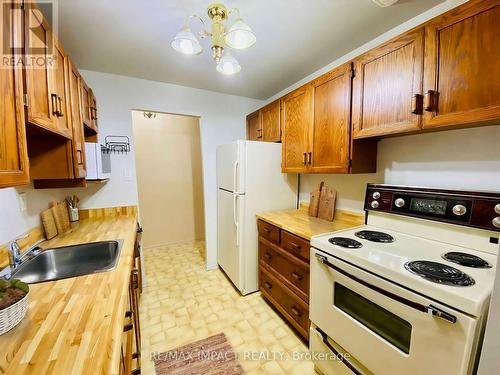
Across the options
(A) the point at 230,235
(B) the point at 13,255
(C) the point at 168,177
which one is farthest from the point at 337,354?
(C) the point at 168,177

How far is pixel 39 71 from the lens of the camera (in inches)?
41.2

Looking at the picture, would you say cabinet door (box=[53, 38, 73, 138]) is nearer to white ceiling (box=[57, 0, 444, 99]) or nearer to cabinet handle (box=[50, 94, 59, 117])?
cabinet handle (box=[50, 94, 59, 117])

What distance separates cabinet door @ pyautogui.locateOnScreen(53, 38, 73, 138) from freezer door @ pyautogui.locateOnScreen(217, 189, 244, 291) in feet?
4.72

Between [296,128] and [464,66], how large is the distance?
4.00ft

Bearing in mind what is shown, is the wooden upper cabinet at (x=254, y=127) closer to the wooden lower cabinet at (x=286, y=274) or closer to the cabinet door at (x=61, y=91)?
the wooden lower cabinet at (x=286, y=274)

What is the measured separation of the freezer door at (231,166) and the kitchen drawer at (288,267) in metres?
0.67

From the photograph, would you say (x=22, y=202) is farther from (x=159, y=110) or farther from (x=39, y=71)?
(x=159, y=110)

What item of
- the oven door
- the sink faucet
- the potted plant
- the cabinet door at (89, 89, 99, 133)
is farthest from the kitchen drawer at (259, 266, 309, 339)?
the cabinet door at (89, 89, 99, 133)

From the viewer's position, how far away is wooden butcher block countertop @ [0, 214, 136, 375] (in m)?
0.59

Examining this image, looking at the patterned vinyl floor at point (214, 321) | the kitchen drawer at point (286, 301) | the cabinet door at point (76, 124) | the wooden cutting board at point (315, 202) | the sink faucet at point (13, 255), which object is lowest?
the patterned vinyl floor at point (214, 321)

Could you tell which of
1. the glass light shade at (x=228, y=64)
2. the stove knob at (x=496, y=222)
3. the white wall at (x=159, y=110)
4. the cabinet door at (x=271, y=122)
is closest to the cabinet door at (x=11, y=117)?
the glass light shade at (x=228, y=64)

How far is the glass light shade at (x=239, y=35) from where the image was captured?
116 cm

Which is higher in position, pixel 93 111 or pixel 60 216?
pixel 93 111

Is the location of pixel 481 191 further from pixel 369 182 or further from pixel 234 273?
pixel 234 273
